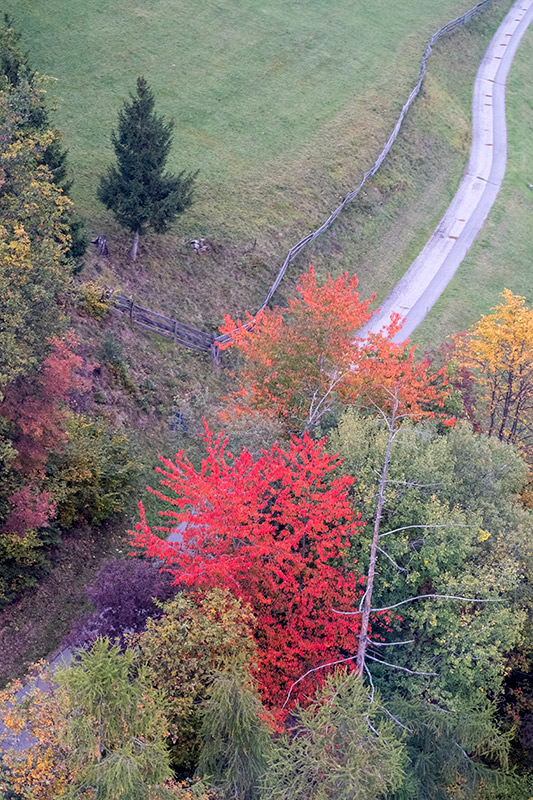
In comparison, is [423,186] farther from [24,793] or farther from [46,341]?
[24,793]

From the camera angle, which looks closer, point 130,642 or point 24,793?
point 24,793

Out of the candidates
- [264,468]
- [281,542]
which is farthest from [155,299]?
[281,542]

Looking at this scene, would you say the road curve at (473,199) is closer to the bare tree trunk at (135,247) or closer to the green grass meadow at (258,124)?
the green grass meadow at (258,124)

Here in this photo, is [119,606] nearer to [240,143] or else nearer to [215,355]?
[215,355]

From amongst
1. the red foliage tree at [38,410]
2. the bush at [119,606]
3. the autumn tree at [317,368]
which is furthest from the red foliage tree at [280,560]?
the autumn tree at [317,368]

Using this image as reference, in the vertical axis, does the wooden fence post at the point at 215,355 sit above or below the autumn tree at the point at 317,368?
below

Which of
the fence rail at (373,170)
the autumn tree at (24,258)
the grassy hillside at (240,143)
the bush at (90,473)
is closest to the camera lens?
the autumn tree at (24,258)
